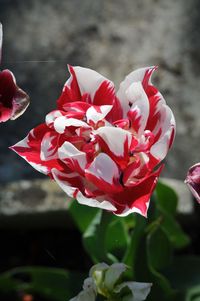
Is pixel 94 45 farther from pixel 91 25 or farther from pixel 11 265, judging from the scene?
pixel 11 265

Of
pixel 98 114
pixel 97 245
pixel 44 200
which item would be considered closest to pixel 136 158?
pixel 98 114

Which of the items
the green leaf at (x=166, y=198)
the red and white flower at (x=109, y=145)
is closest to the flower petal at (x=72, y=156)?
the red and white flower at (x=109, y=145)

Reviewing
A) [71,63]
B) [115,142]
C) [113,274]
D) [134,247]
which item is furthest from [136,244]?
[71,63]

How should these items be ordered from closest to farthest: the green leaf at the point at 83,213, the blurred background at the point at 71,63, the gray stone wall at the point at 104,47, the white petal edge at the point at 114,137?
the white petal edge at the point at 114,137 → the green leaf at the point at 83,213 → the blurred background at the point at 71,63 → the gray stone wall at the point at 104,47

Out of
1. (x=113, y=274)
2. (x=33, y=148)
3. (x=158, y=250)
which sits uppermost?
(x=33, y=148)

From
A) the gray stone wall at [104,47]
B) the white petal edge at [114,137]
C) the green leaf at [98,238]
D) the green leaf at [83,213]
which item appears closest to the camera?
the white petal edge at [114,137]

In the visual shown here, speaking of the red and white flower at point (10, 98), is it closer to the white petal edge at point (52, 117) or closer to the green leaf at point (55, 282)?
the white petal edge at point (52, 117)

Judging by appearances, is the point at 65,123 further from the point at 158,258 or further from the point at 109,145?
the point at 158,258
